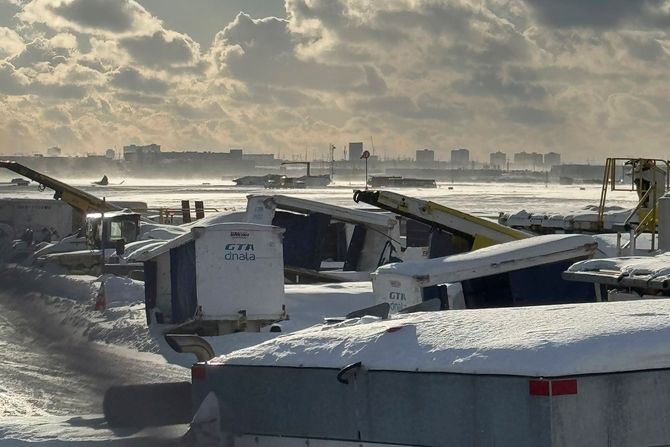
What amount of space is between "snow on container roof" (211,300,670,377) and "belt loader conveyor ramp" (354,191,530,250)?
15.0 m

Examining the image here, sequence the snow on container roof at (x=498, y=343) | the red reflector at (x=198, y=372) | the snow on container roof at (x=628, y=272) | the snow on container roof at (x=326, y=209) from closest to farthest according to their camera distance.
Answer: the snow on container roof at (x=498, y=343) → the red reflector at (x=198, y=372) → the snow on container roof at (x=628, y=272) → the snow on container roof at (x=326, y=209)

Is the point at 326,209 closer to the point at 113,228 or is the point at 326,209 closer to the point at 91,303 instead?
the point at 91,303

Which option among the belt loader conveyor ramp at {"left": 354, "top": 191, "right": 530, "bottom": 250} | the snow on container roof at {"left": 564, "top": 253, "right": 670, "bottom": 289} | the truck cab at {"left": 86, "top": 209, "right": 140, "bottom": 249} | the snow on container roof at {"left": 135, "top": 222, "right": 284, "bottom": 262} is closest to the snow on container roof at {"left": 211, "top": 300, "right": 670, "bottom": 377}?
the snow on container roof at {"left": 564, "top": 253, "right": 670, "bottom": 289}

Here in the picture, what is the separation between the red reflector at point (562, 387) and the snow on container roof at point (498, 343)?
44 millimetres

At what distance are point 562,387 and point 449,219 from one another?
17725mm

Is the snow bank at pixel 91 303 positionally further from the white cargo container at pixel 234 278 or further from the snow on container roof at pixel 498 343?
the snow on container roof at pixel 498 343

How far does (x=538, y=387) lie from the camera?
17.6 ft

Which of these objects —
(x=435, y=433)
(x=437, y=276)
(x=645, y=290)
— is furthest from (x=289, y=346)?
(x=437, y=276)

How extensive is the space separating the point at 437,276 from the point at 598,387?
27.1 ft

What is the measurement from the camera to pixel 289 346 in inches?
270

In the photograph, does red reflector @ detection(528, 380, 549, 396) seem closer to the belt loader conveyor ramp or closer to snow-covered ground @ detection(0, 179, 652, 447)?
snow-covered ground @ detection(0, 179, 652, 447)

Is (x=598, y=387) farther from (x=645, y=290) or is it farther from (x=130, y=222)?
(x=130, y=222)

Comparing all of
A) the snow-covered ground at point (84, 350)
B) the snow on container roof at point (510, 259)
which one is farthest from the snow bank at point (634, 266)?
the snow-covered ground at point (84, 350)

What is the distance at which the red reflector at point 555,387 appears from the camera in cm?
532
